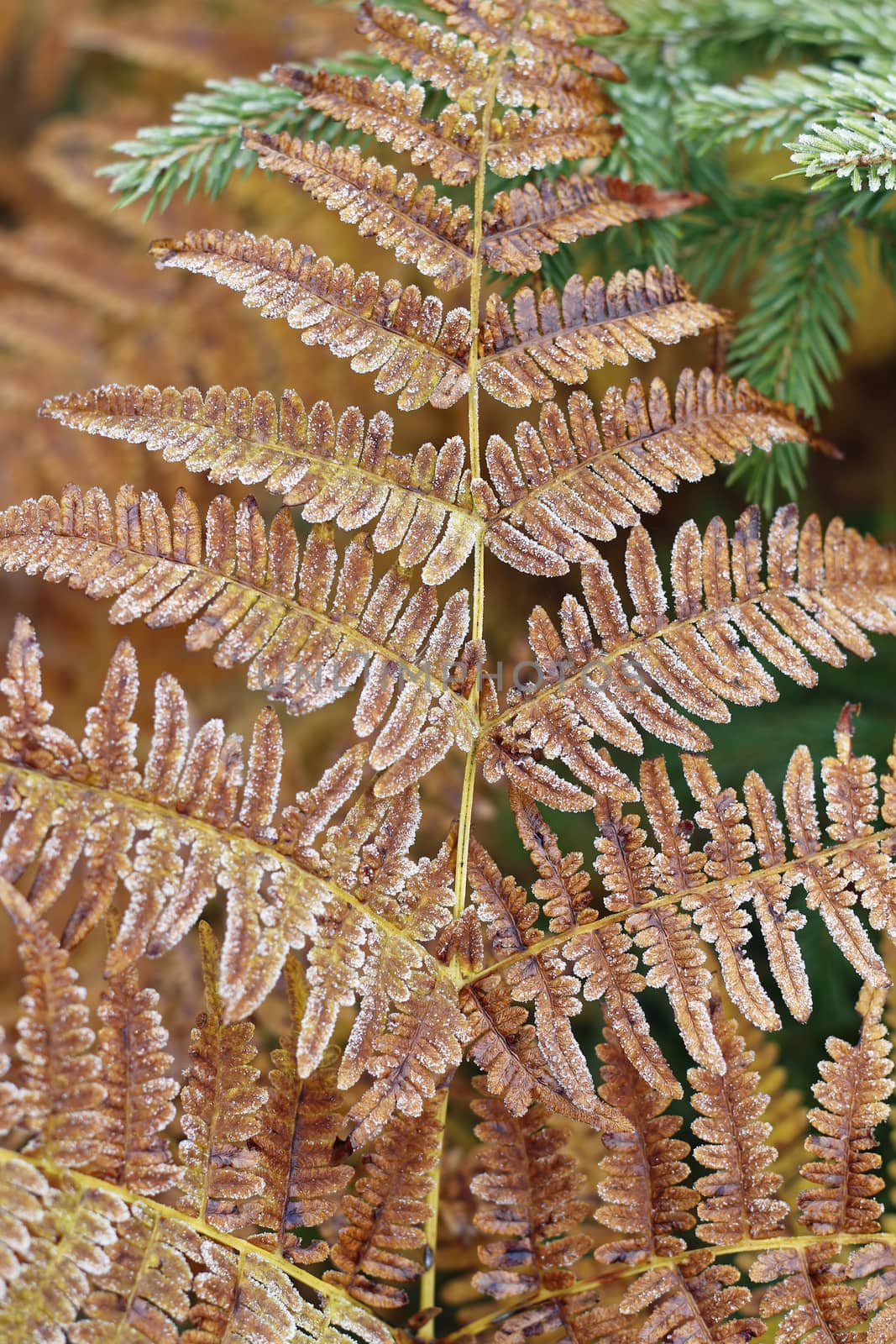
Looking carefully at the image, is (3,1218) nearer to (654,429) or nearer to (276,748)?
(276,748)

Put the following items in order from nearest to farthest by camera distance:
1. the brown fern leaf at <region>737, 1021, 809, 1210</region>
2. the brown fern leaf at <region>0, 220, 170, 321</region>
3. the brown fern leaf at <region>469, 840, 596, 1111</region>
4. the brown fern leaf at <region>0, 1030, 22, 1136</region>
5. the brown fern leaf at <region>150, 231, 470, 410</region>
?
the brown fern leaf at <region>0, 1030, 22, 1136</region> < the brown fern leaf at <region>469, 840, 596, 1111</region> < the brown fern leaf at <region>150, 231, 470, 410</region> < the brown fern leaf at <region>737, 1021, 809, 1210</region> < the brown fern leaf at <region>0, 220, 170, 321</region>

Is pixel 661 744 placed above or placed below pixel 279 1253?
above

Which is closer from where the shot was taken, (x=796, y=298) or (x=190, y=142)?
(x=190, y=142)

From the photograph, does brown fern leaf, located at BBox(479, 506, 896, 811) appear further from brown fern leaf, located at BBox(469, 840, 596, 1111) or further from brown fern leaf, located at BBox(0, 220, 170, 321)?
brown fern leaf, located at BBox(0, 220, 170, 321)

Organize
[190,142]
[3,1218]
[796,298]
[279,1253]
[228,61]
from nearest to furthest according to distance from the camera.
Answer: [3,1218] < [279,1253] < [190,142] < [796,298] < [228,61]

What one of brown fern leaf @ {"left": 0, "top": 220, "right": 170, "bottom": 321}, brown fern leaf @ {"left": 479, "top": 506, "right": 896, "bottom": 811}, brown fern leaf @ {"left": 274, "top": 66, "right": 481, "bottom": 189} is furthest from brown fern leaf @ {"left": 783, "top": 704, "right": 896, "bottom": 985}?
brown fern leaf @ {"left": 0, "top": 220, "right": 170, "bottom": 321}

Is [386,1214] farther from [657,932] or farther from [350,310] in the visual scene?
[350,310]

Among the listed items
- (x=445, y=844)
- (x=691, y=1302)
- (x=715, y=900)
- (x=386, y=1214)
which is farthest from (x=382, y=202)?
(x=691, y=1302)

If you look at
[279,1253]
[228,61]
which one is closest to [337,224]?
[228,61]
